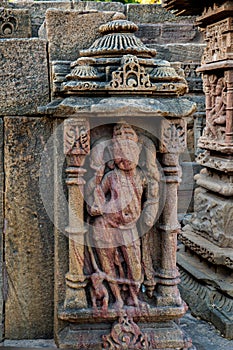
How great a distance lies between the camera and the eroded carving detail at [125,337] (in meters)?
3.51

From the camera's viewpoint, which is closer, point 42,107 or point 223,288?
point 42,107

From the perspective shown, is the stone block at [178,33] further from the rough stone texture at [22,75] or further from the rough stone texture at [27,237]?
the rough stone texture at [27,237]

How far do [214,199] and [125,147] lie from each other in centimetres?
220

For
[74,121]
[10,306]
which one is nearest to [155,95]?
[74,121]

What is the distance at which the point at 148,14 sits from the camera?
9203 millimetres

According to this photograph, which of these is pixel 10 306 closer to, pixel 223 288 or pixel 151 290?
pixel 151 290

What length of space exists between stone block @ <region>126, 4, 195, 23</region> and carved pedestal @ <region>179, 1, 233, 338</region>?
357 centimetres

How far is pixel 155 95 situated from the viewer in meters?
3.56

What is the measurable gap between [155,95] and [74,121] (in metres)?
0.58

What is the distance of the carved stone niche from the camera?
3434 millimetres

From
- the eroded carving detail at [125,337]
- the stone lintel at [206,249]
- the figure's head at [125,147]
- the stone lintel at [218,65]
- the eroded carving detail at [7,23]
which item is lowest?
the eroded carving detail at [125,337]

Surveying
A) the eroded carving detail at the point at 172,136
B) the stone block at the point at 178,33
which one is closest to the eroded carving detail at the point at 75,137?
the eroded carving detail at the point at 172,136

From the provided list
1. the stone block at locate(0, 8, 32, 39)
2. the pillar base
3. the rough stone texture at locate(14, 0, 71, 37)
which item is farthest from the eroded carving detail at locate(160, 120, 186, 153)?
the rough stone texture at locate(14, 0, 71, 37)

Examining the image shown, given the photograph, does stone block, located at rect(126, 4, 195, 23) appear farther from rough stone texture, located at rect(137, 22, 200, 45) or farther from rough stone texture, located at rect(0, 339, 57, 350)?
rough stone texture, located at rect(0, 339, 57, 350)
